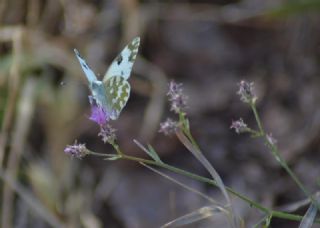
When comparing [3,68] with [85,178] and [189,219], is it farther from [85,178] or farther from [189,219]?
[189,219]

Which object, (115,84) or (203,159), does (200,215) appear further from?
(115,84)

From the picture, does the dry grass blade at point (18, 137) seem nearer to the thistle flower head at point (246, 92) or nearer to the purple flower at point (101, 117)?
the purple flower at point (101, 117)

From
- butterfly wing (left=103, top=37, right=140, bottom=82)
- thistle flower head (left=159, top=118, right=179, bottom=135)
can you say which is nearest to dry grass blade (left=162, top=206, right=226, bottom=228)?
thistle flower head (left=159, top=118, right=179, bottom=135)

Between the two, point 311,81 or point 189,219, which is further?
point 311,81

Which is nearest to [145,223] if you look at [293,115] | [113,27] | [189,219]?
[293,115]

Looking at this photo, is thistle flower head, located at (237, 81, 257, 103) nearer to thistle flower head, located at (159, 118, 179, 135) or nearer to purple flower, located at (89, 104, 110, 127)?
thistle flower head, located at (159, 118, 179, 135)

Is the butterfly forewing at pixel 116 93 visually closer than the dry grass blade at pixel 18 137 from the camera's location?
Yes

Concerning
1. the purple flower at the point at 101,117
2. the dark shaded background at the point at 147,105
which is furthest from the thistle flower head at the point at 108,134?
the dark shaded background at the point at 147,105
